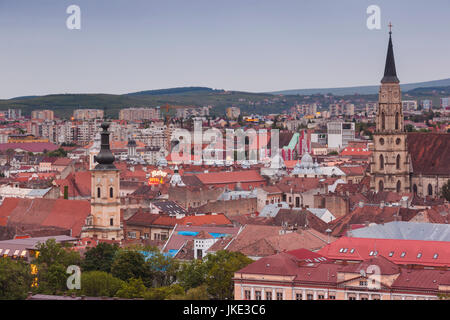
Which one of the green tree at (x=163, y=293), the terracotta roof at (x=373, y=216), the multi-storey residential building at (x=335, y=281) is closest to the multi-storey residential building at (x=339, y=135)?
the terracotta roof at (x=373, y=216)

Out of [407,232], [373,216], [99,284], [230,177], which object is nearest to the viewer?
[99,284]

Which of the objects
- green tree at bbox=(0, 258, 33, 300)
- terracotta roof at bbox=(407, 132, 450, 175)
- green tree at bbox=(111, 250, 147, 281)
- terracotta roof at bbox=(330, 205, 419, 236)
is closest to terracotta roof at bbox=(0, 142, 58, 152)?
terracotta roof at bbox=(407, 132, 450, 175)

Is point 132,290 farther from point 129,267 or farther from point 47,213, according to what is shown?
point 47,213

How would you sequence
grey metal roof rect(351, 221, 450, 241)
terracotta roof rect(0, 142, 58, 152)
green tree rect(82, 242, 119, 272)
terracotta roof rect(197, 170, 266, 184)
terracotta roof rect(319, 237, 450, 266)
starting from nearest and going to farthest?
terracotta roof rect(319, 237, 450, 266) < green tree rect(82, 242, 119, 272) < grey metal roof rect(351, 221, 450, 241) < terracotta roof rect(197, 170, 266, 184) < terracotta roof rect(0, 142, 58, 152)

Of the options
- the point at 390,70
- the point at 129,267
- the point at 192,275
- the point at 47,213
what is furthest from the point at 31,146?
the point at 192,275

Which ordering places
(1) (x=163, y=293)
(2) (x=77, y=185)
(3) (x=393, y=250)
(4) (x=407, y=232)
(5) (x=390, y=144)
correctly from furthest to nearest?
(2) (x=77, y=185) → (5) (x=390, y=144) → (4) (x=407, y=232) → (3) (x=393, y=250) → (1) (x=163, y=293)

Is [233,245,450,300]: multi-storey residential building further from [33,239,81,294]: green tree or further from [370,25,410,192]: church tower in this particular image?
[370,25,410,192]: church tower
